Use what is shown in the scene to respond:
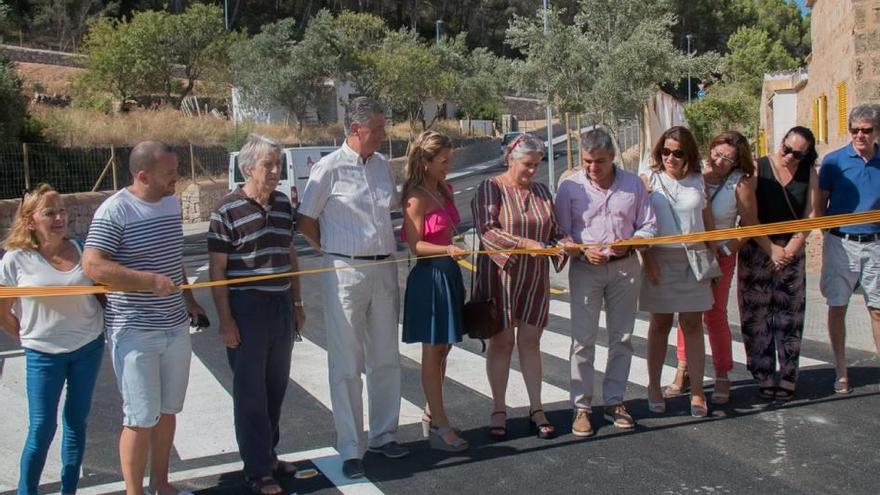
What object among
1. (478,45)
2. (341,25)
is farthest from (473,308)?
(478,45)

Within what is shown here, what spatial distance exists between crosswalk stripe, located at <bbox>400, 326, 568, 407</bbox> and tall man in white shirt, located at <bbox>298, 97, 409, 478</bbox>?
1587 mm

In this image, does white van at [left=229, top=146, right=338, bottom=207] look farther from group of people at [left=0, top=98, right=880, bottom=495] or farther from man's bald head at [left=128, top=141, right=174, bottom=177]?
man's bald head at [left=128, top=141, right=174, bottom=177]

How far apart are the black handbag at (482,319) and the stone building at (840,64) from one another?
24.7 ft

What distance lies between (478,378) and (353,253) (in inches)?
95.5

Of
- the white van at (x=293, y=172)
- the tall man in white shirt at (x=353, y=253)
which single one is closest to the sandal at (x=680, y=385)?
the tall man in white shirt at (x=353, y=253)

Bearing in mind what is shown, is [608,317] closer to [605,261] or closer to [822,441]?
[605,261]

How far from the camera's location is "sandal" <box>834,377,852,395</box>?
634cm

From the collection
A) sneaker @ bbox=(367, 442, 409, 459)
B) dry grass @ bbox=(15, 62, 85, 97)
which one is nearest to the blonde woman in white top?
sneaker @ bbox=(367, 442, 409, 459)

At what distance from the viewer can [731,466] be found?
16.4 ft

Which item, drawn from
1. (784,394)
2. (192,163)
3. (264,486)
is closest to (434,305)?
(264,486)

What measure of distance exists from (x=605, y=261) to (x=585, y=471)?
1.31 meters

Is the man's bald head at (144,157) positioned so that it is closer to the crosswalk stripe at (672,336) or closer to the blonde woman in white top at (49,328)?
the blonde woman in white top at (49,328)

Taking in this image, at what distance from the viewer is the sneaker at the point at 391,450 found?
5367mm

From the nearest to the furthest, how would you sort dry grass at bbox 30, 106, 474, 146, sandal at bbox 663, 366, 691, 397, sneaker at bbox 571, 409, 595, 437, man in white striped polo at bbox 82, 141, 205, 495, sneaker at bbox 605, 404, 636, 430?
man in white striped polo at bbox 82, 141, 205, 495 < sneaker at bbox 571, 409, 595, 437 < sneaker at bbox 605, 404, 636, 430 < sandal at bbox 663, 366, 691, 397 < dry grass at bbox 30, 106, 474, 146
